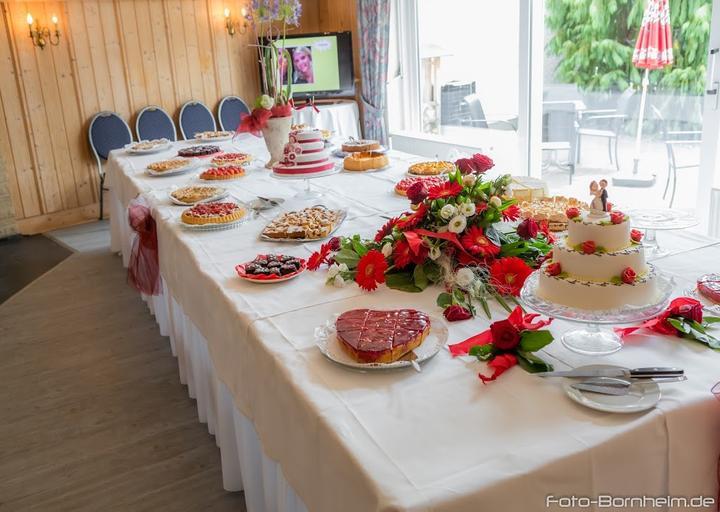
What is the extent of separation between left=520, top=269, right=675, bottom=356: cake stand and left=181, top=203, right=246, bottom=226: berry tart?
1.30 meters

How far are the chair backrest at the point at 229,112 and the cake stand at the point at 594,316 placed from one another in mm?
5380

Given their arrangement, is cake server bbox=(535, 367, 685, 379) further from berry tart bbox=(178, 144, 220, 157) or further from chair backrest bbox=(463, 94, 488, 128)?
chair backrest bbox=(463, 94, 488, 128)

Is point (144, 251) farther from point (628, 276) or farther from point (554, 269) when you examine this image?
point (628, 276)

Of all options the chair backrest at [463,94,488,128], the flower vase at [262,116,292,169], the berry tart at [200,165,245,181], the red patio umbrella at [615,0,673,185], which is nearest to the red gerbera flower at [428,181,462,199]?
the flower vase at [262,116,292,169]

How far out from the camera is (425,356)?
1.26 metres

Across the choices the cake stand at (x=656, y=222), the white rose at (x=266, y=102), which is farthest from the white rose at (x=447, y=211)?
the white rose at (x=266, y=102)

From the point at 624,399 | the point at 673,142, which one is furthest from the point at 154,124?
the point at 624,399

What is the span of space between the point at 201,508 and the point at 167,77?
16.2ft

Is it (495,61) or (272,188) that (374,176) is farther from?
(495,61)

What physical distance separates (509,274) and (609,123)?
304 centimetres

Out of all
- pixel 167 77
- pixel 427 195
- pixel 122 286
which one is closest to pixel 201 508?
pixel 427 195

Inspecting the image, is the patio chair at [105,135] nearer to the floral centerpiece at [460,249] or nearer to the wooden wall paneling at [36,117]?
the wooden wall paneling at [36,117]

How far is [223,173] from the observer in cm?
320

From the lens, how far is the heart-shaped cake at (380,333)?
1.24 m
